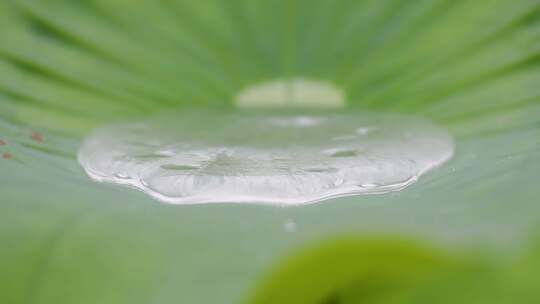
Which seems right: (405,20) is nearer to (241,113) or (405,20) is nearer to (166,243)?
(241,113)

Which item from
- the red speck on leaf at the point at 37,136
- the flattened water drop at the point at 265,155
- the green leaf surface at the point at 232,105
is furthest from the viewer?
the red speck on leaf at the point at 37,136

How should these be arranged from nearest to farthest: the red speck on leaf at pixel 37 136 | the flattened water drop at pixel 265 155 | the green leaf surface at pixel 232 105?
the green leaf surface at pixel 232 105 < the flattened water drop at pixel 265 155 < the red speck on leaf at pixel 37 136

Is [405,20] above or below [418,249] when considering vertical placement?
above

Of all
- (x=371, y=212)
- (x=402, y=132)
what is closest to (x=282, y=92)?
(x=402, y=132)

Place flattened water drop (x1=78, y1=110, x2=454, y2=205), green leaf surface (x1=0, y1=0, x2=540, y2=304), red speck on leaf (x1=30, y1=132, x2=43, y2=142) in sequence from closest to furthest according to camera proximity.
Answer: green leaf surface (x1=0, y1=0, x2=540, y2=304)
flattened water drop (x1=78, y1=110, x2=454, y2=205)
red speck on leaf (x1=30, y1=132, x2=43, y2=142)

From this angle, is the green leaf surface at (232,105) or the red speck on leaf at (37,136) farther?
the red speck on leaf at (37,136)

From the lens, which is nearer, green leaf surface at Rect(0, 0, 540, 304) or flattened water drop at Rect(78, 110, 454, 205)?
green leaf surface at Rect(0, 0, 540, 304)
